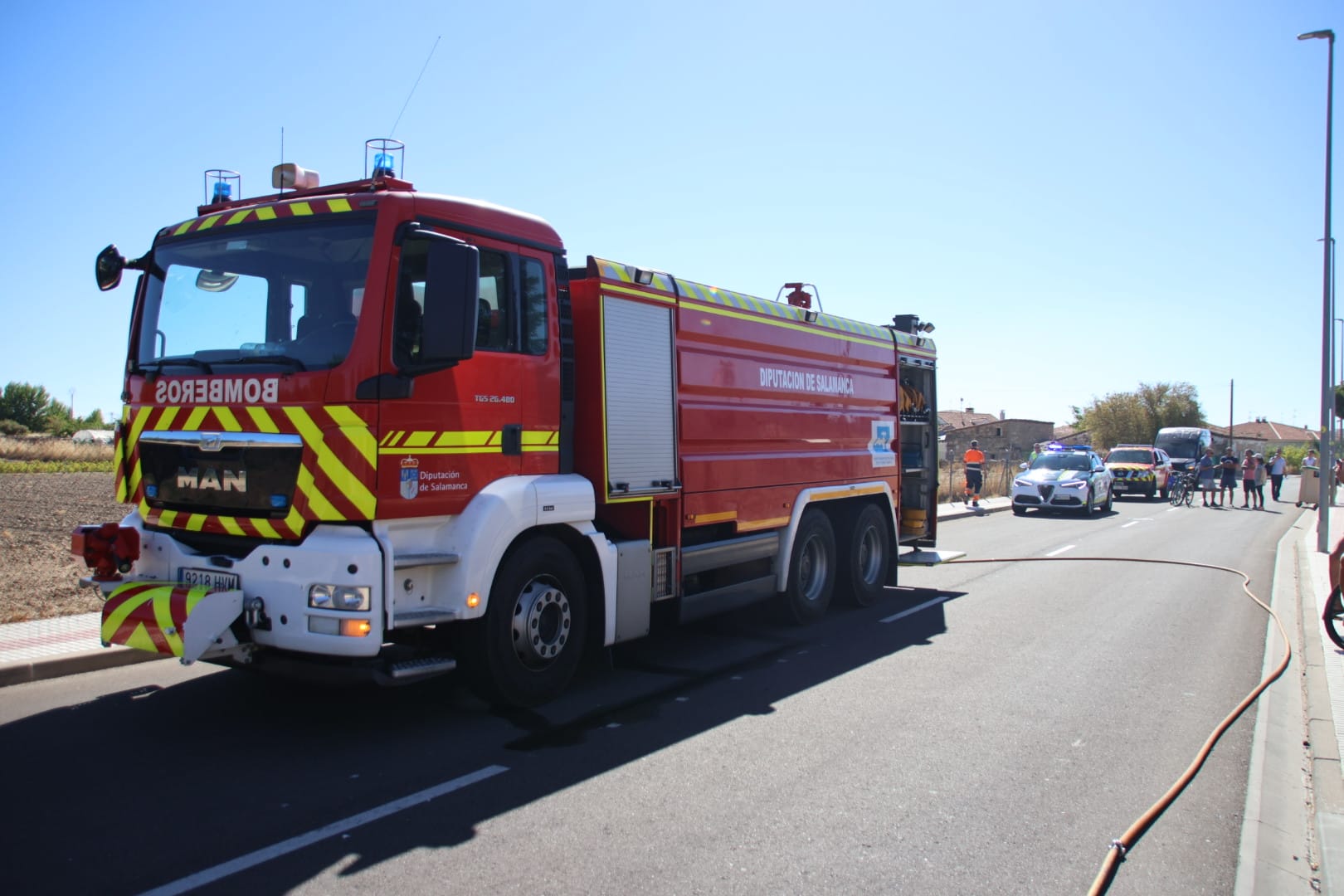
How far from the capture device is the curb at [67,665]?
636 cm

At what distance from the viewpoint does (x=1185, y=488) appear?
95.9ft

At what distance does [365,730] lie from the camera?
5551mm

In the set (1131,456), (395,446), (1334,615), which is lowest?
(1334,615)

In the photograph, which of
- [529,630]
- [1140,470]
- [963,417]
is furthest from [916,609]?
[963,417]

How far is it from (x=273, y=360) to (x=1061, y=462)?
2362cm

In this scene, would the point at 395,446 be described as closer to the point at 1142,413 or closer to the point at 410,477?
the point at 410,477

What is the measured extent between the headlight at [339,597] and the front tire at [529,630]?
2.76 feet

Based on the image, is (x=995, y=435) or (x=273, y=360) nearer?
(x=273, y=360)

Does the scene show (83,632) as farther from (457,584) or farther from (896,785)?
(896,785)

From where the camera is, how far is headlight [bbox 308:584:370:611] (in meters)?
4.89

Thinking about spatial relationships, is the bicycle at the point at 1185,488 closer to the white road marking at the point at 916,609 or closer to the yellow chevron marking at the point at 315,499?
the white road marking at the point at 916,609

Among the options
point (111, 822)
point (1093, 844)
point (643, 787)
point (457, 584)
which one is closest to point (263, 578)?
point (457, 584)

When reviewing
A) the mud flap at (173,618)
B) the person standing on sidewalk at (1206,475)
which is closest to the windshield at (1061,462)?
the person standing on sidewalk at (1206,475)

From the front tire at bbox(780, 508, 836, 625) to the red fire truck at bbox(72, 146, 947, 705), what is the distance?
172 cm
